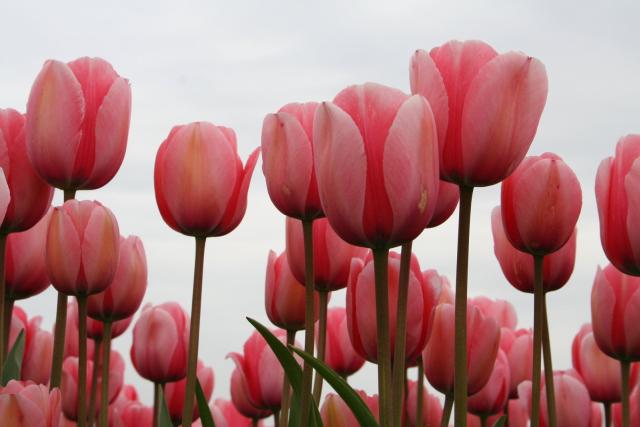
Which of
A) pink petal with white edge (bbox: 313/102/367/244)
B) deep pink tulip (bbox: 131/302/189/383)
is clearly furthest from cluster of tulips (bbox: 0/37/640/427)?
deep pink tulip (bbox: 131/302/189/383)

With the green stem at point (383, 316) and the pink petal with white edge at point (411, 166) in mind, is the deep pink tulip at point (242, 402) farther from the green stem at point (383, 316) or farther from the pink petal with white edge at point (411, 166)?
the pink petal with white edge at point (411, 166)

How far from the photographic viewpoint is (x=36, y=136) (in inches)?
66.8

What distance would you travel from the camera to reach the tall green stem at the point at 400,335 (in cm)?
137

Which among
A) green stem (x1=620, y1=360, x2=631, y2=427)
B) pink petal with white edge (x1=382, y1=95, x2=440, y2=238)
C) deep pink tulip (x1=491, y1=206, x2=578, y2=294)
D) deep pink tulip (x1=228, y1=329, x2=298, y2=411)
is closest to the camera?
pink petal with white edge (x1=382, y1=95, x2=440, y2=238)

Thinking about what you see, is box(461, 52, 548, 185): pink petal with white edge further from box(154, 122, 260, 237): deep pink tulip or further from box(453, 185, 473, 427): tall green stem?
box(154, 122, 260, 237): deep pink tulip

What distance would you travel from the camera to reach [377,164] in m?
1.30

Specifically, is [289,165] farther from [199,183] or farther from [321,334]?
[321,334]

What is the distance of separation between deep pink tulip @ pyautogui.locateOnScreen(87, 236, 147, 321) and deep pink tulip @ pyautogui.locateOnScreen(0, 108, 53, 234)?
269mm

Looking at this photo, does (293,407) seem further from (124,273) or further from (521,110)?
(521,110)

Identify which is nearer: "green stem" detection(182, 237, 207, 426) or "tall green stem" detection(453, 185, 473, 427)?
"tall green stem" detection(453, 185, 473, 427)

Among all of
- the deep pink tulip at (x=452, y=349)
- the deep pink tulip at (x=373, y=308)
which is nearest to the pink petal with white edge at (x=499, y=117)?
the deep pink tulip at (x=373, y=308)

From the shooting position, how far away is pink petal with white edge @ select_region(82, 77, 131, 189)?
5.72ft

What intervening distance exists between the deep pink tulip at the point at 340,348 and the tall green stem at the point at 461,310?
33.9 inches

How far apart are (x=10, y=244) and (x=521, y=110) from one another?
3.46 feet
